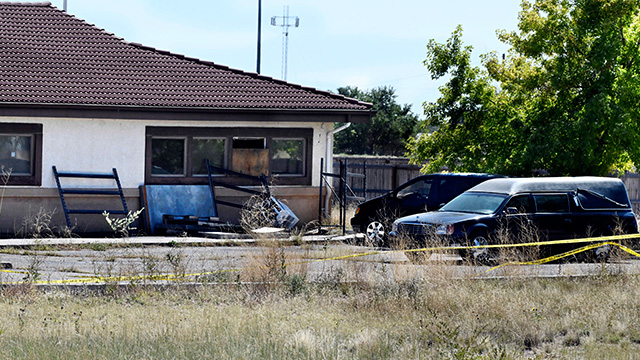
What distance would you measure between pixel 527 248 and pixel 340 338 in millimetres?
6375

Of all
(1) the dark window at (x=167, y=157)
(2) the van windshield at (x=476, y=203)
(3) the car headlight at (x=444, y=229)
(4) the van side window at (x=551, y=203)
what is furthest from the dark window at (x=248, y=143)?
(4) the van side window at (x=551, y=203)

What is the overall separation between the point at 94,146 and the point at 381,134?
43150 mm

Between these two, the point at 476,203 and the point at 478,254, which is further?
the point at 476,203

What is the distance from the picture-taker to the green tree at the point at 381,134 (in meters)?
61.3

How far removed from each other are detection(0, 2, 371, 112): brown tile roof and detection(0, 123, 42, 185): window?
0.82 m

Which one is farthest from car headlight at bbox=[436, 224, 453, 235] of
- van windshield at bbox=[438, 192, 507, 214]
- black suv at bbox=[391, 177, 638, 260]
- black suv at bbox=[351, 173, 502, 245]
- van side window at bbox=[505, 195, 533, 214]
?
black suv at bbox=[351, 173, 502, 245]

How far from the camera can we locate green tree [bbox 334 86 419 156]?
61.3 m

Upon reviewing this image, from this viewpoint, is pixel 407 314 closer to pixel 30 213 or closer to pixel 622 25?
pixel 30 213

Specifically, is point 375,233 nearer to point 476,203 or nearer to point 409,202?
point 409,202

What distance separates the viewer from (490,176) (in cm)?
1867

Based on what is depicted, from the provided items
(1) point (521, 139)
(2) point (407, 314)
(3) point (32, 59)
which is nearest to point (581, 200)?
(1) point (521, 139)

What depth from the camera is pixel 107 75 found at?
69.6ft

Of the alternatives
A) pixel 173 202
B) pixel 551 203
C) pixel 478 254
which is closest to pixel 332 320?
pixel 478 254

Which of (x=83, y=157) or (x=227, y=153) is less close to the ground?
(x=227, y=153)
